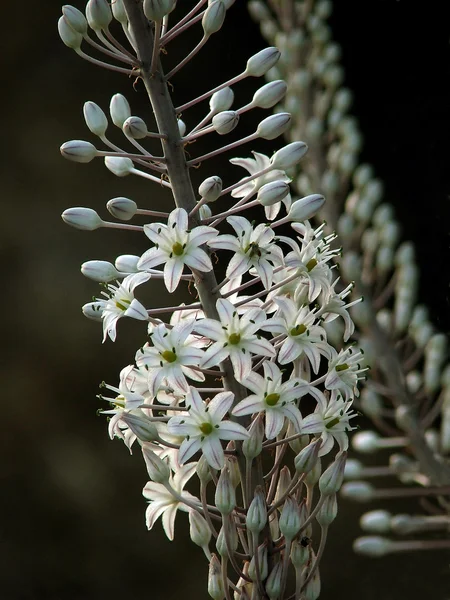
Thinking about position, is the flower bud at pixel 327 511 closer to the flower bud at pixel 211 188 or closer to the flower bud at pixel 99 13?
the flower bud at pixel 211 188

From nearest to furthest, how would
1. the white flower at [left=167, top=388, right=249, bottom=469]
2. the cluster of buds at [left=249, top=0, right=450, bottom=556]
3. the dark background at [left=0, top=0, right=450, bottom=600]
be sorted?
the white flower at [left=167, top=388, right=249, bottom=469] < the cluster of buds at [left=249, top=0, right=450, bottom=556] < the dark background at [left=0, top=0, right=450, bottom=600]

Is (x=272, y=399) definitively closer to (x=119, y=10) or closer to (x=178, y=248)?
(x=178, y=248)

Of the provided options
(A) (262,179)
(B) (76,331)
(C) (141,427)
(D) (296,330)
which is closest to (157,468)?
(C) (141,427)

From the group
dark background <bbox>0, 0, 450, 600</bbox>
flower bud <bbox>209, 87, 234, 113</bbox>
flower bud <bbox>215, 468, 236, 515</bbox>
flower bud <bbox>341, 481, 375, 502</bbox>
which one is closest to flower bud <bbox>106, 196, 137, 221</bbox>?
flower bud <bbox>209, 87, 234, 113</bbox>

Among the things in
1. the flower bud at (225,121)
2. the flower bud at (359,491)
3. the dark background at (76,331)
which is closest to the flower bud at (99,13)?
the flower bud at (225,121)

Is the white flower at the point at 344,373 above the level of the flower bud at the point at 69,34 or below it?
below

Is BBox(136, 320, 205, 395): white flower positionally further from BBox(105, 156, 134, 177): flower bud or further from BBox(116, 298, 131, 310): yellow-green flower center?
BBox(105, 156, 134, 177): flower bud
